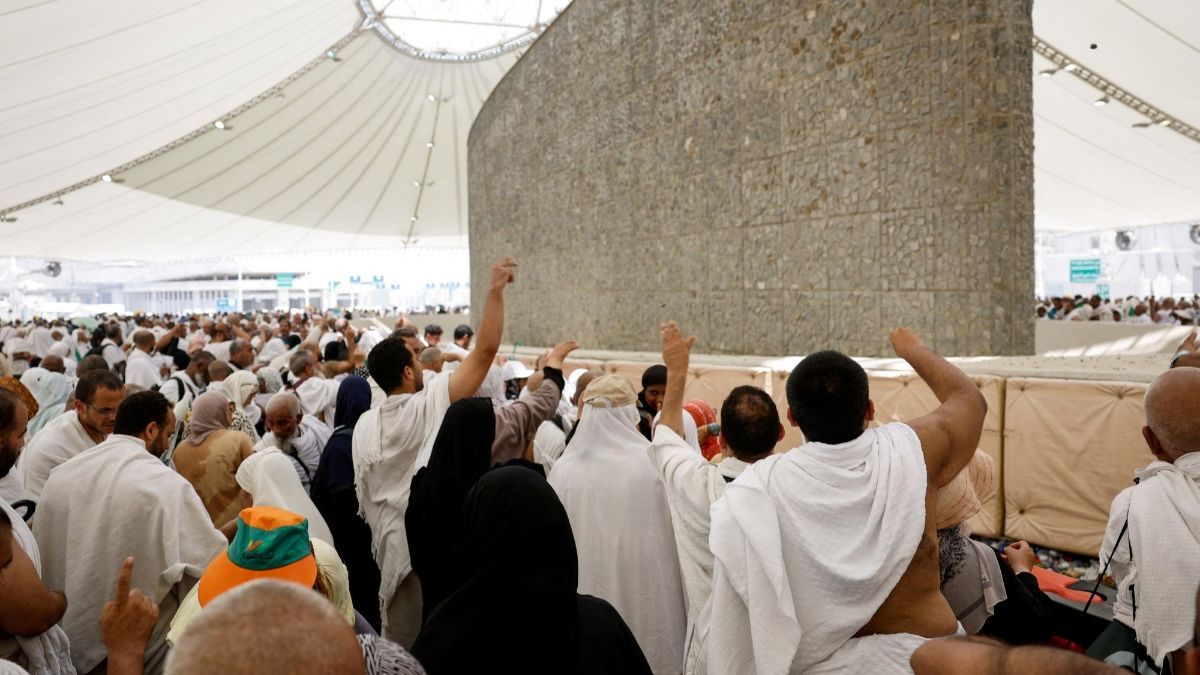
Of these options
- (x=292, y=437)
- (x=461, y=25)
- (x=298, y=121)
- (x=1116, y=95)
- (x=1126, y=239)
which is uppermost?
(x=461, y=25)

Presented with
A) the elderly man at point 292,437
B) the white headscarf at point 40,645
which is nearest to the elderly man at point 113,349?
the elderly man at point 292,437

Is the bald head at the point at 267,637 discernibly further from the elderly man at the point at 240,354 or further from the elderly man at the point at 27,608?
the elderly man at the point at 240,354

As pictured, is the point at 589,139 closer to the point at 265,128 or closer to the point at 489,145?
the point at 489,145

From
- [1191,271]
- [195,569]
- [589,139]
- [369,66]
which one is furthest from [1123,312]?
[195,569]

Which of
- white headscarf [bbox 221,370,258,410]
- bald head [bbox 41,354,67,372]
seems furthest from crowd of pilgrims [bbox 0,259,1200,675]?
bald head [bbox 41,354,67,372]

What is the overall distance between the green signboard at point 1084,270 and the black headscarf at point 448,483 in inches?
1639

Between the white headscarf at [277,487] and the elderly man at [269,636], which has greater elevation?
the elderly man at [269,636]

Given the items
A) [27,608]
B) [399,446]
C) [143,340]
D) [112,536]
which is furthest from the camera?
[143,340]

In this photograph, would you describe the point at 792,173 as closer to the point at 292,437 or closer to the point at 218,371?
the point at 218,371

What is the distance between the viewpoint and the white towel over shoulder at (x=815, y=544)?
2.07m

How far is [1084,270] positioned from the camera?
3816 centimetres

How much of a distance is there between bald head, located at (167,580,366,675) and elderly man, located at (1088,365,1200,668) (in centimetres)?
217

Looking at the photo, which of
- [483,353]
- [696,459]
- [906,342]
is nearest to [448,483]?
[483,353]

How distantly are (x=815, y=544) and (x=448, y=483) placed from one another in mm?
1431
